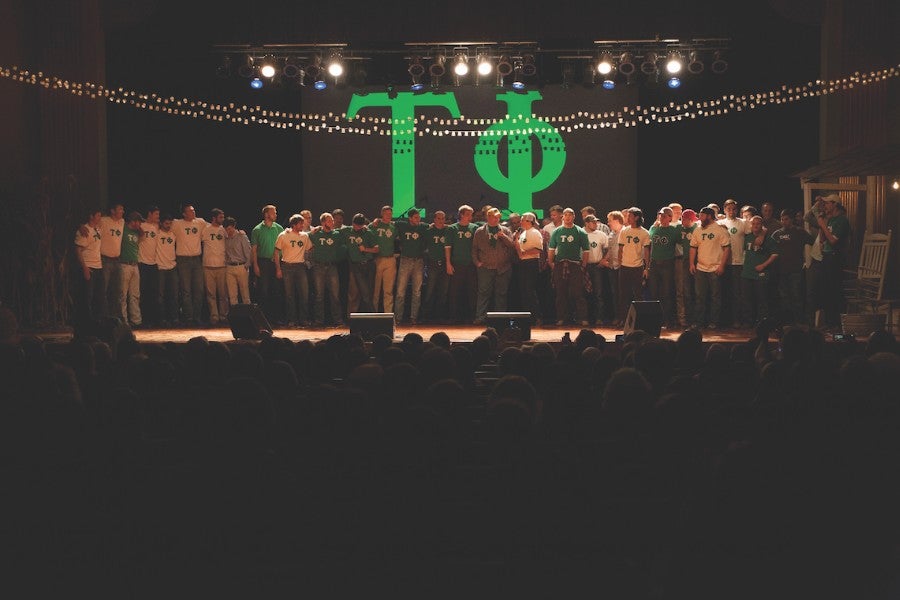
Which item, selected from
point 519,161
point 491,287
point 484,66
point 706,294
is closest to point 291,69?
point 484,66

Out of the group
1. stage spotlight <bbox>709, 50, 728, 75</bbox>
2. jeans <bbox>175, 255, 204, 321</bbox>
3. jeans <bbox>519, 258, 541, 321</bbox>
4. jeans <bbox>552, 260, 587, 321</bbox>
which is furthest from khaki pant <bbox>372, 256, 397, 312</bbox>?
stage spotlight <bbox>709, 50, 728, 75</bbox>

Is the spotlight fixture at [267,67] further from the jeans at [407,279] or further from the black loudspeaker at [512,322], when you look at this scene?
the black loudspeaker at [512,322]

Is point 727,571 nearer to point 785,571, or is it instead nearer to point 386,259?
point 785,571

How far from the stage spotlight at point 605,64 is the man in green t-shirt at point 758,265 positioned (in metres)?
3.15

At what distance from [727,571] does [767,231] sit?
11.3 metres

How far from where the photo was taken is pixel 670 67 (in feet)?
47.9

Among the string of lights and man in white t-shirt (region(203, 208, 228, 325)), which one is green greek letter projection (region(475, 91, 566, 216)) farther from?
man in white t-shirt (region(203, 208, 228, 325))

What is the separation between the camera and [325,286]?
1395cm

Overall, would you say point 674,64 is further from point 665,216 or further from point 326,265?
point 326,265

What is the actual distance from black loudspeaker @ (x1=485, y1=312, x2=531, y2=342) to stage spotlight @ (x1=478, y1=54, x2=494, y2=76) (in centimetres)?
488

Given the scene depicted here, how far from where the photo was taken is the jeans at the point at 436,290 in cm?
1409

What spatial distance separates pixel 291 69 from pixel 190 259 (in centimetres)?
314

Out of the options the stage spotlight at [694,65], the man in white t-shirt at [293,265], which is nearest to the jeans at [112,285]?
the man in white t-shirt at [293,265]

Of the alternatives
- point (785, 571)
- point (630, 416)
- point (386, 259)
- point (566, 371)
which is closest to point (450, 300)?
point (386, 259)
